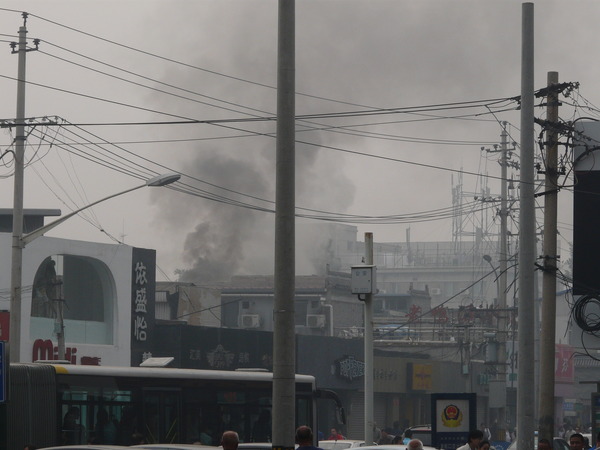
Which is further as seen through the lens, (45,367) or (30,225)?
(30,225)

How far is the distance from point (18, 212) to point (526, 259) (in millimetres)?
12655

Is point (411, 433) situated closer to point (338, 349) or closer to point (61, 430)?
point (61, 430)

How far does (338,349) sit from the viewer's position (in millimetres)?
51531

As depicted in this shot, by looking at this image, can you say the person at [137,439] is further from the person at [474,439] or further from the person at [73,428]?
the person at [474,439]

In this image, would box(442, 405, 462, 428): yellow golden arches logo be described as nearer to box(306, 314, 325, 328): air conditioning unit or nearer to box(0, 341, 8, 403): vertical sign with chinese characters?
box(0, 341, 8, 403): vertical sign with chinese characters

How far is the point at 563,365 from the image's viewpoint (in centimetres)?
7281

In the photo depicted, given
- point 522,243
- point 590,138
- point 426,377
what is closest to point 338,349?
point 426,377

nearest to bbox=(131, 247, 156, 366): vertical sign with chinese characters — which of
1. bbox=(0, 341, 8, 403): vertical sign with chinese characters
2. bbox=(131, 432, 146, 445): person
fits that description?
bbox=(131, 432, 146, 445): person

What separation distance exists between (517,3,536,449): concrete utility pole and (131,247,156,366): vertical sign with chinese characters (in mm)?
26973

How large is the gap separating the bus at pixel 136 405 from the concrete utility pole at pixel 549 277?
4.58m

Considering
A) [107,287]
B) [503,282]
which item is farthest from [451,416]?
[503,282]

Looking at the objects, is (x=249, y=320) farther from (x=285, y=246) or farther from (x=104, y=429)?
(x=285, y=246)

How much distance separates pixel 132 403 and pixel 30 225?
83.6ft

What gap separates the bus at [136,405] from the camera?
66.3ft
